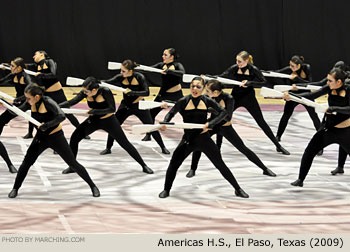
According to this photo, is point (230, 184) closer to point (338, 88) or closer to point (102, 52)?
point (338, 88)

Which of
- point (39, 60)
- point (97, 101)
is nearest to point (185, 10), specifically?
point (39, 60)

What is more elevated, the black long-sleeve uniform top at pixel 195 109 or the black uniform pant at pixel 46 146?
the black long-sleeve uniform top at pixel 195 109

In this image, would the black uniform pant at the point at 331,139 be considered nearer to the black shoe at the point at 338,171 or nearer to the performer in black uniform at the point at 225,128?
the performer in black uniform at the point at 225,128

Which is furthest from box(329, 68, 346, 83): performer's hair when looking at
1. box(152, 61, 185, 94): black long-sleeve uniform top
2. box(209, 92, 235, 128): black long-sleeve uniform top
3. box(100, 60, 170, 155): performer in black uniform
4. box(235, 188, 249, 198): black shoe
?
box(152, 61, 185, 94): black long-sleeve uniform top

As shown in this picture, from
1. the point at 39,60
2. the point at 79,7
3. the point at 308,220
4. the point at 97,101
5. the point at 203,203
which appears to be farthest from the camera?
the point at 79,7

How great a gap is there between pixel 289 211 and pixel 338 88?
1550 millimetres

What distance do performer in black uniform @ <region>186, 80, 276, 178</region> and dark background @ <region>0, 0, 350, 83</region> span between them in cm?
804

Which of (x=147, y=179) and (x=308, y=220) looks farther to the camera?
(x=147, y=179)

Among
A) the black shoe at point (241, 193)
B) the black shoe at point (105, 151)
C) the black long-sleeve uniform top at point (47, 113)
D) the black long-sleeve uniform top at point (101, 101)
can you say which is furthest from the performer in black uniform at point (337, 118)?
the black shoe at point (105, 151)

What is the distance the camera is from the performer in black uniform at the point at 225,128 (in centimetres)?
902

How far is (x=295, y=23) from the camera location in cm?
1744

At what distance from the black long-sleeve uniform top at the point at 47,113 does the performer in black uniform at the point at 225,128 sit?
175 centimetres

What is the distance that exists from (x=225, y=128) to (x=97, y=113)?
1.53 metres

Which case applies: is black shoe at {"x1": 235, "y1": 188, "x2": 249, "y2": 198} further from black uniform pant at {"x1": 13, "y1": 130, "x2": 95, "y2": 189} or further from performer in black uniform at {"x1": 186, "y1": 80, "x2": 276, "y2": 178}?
black uniform pant at {"x1": 13, "y1": 130, "x2": 95, "y2": 189}
